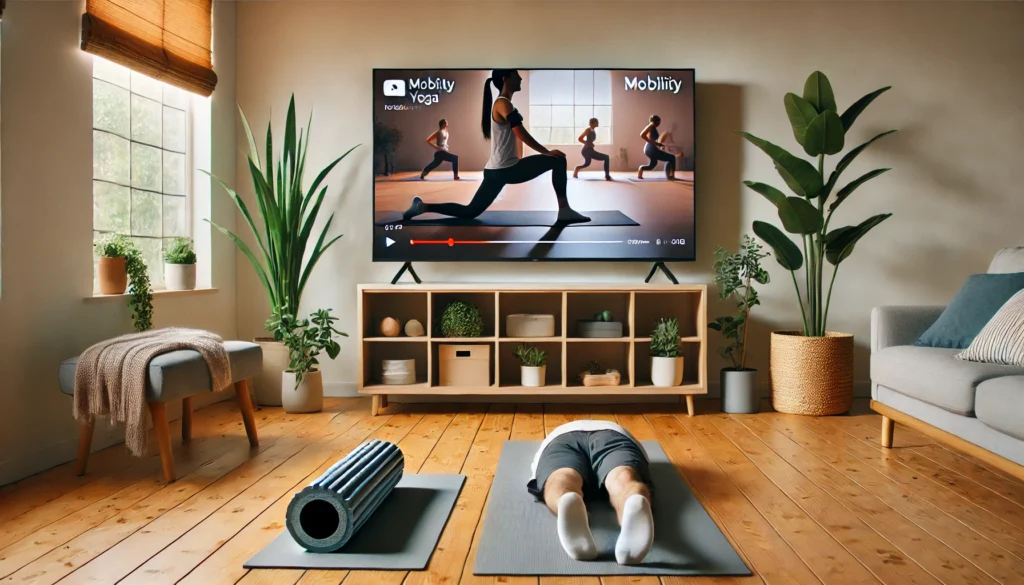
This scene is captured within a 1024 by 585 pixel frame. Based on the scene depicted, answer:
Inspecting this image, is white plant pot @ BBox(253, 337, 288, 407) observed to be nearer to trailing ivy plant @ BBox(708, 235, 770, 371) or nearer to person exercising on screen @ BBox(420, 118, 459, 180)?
person exercising on screen @ BBox(420, 118, 459, 180)

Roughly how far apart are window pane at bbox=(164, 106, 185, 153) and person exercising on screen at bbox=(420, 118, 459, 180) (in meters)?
1.33

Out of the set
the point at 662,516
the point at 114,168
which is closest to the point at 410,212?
the point at 114,168

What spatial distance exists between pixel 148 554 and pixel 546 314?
8.81 feet

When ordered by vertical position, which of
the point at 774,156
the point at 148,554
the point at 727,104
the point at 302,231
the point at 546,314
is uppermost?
the point at 727,104

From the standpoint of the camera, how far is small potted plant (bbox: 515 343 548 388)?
4.12 metres

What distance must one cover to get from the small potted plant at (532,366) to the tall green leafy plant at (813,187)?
1351 millimetres

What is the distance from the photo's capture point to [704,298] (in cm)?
408

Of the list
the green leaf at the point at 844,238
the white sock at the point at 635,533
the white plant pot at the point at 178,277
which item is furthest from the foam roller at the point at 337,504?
the green leaf at the point at 844,238

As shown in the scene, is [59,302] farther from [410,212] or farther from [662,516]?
[662,516]

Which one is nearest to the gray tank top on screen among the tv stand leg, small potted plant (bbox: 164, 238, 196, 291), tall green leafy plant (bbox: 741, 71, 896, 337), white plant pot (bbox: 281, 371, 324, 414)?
the tv stand leg

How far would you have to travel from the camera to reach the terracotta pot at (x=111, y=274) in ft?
10.8

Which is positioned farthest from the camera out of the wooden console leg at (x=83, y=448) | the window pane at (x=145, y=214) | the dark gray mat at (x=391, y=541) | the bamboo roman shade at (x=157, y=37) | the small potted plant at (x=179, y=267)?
the small potted plant at (x=179, y=267)

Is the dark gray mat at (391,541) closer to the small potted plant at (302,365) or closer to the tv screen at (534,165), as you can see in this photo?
the small potted plant at (302,365)

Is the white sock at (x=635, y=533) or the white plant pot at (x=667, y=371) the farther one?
the white plant pot at (x=667, y=371)
